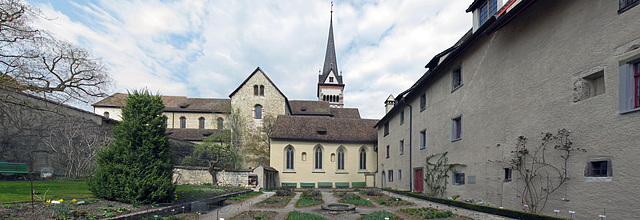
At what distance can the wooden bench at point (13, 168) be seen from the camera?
51.0 ft

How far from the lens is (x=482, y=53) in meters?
11.8

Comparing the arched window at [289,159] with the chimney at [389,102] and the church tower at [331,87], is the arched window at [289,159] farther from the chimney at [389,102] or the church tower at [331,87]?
the church tower at [331,87]

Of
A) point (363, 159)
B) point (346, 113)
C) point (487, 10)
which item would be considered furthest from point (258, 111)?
point (487, 10)

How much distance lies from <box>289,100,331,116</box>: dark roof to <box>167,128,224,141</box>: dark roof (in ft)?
36.9

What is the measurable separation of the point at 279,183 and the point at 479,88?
2300cm

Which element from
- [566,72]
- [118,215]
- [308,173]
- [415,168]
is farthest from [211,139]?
[566,72]

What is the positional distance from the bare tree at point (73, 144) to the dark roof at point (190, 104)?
20902 millimetres

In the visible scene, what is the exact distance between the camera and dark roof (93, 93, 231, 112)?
4334cm

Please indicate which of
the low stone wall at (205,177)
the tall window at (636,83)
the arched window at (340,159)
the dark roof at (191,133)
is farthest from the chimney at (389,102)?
the tall window at (636,83)

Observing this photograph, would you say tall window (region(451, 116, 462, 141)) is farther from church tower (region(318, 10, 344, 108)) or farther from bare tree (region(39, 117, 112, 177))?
church tower (region(318, 10, 344, 108))

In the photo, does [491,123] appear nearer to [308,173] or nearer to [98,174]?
[98,174]

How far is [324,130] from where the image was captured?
3269cm

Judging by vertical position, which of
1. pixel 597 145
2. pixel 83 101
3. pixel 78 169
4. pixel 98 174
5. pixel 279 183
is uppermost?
pixel 83 101

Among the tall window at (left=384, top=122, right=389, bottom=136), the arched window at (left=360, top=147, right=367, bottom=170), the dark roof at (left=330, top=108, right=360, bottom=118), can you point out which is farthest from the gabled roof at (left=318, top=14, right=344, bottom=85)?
the tall window at (left=384, top=122, right=389, bottom=136)
